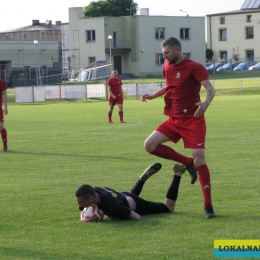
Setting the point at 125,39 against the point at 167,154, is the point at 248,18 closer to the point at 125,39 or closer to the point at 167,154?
the point at 125,39

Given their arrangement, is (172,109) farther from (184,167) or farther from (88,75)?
(88,75)

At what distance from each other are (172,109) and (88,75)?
6529cm

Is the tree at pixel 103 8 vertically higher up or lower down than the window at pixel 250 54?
higher up

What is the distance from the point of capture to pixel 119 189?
33.2ft

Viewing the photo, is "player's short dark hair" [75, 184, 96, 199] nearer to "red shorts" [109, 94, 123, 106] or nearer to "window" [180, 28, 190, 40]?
"red shorts" [109, 94, 123, 106]

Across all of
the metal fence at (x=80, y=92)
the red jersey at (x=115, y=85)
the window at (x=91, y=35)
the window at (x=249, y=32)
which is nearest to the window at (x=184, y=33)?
the window at (x=91, y=35)

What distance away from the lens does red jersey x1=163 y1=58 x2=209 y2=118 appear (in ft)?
26.9

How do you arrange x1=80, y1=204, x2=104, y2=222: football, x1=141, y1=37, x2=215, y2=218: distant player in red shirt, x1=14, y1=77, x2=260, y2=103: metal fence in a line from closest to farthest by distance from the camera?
x1=80, y1=204, x2=104, y2=222: football → x1=141, y1=37, x2=215, y2=218: distant player in red shirt → x1=14, y1=77, x2=260, y2=103: metal fence

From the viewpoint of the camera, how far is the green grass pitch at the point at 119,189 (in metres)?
6.73

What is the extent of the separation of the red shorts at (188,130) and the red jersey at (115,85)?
17.2 metres

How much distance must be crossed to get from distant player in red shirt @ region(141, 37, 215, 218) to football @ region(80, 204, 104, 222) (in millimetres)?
1154

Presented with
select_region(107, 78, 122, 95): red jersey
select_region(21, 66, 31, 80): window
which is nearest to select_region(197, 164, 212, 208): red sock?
select_region(107, 78, 122, 95): red jersey

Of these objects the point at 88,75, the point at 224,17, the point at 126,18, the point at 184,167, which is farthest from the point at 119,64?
the point at 184,167

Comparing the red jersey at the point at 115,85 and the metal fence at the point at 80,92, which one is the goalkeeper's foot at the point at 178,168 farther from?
the metal fence at the point at 80,92
